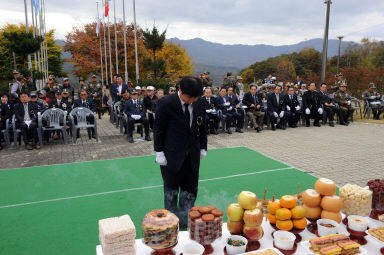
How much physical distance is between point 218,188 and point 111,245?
145 inches

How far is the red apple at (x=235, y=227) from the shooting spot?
2.25m

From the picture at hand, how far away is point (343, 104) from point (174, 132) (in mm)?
12204

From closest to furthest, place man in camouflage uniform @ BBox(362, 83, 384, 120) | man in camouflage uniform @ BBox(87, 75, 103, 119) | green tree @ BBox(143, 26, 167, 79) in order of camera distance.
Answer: man in camouflage uniform @ BBox(362, 83, 384, 120) → man in camouflage uniform @ BBox(87, 75, 103, 119) → green tree @ BBox(143, 26, 167, 79)

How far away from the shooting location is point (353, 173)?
6273 millimetres

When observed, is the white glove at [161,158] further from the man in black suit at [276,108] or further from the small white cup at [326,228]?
the man in black suit at [276,108]

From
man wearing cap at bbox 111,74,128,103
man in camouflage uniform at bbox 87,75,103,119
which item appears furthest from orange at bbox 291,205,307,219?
man in camouflage uniform at bbox 87,75,103,119

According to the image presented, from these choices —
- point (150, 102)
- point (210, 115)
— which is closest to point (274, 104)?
point (210, 115)

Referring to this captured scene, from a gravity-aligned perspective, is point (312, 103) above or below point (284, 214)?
above

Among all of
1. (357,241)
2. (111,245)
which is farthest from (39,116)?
(357,241)

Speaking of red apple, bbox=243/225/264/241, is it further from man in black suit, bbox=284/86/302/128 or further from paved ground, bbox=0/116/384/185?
man in black suit, bbox=284/86/302/128

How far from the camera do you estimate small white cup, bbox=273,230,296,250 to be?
6.82 feet

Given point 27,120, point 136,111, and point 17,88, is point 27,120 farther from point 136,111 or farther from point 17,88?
point 136,111

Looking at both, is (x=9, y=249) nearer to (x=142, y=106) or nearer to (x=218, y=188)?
(x=218, y=188)

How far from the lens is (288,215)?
2.24 meters
